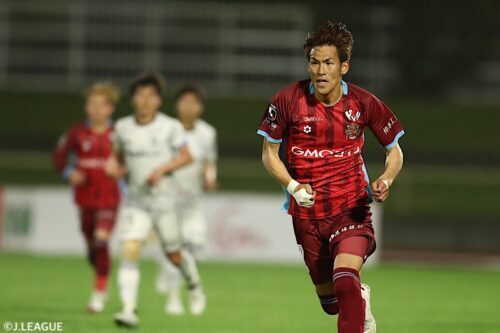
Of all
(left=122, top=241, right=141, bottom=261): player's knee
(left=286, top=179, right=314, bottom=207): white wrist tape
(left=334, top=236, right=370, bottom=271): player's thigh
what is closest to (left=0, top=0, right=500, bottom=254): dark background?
(left=122, top=241, right=141, bottom=261): player's knee

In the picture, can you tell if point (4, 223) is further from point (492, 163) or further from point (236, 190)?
point (492, 163)

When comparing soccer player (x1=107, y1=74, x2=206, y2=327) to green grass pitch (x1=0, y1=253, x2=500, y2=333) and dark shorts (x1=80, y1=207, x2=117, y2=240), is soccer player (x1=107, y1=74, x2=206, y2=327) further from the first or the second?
dark shorts (x1=80, y1=207, x2=117, y2=240)

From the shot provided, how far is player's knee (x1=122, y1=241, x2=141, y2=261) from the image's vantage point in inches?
382

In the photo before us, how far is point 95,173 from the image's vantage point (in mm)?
11633

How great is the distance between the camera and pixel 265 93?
95.2 ft

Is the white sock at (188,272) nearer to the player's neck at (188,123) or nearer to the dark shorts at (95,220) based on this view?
the dark shorts at (95,220)

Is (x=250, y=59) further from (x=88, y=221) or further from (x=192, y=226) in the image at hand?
(x=88, y=221)

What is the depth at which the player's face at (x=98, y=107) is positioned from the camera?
11.3 meters

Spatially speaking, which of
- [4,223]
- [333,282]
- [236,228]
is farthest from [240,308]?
[4,223]

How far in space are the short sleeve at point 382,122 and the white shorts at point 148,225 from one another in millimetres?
3283

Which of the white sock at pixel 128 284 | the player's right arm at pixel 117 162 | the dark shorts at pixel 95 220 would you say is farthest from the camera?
the dark shorts at pixel 95 220

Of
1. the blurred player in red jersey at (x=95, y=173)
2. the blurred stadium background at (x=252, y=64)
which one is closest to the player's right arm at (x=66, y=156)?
the blurred player in red jersey at (x=95, y=173)

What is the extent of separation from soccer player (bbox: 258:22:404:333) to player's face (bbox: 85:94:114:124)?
4.39 m

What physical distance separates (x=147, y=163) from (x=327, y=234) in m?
3.34
